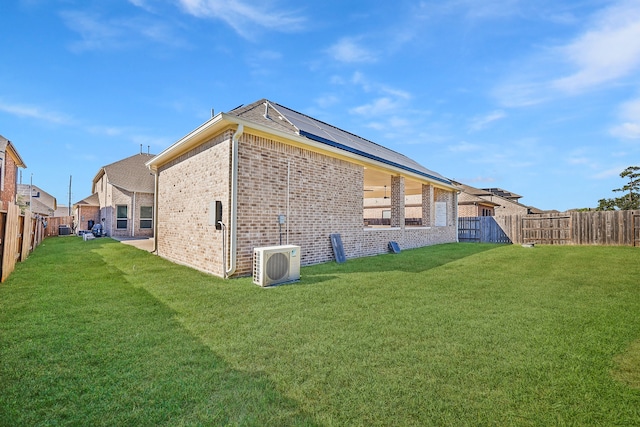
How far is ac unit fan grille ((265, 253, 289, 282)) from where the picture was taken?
5746mm

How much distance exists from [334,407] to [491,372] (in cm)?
152

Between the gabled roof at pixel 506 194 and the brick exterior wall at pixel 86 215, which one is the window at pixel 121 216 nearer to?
the brick exterior wall at pixel 86 215

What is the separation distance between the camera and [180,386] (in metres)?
2.25

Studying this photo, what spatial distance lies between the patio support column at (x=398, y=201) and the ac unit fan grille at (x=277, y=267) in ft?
24.2

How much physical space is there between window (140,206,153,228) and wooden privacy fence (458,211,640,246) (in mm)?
23389

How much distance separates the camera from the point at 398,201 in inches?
473

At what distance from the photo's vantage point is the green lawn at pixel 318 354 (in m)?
1.97

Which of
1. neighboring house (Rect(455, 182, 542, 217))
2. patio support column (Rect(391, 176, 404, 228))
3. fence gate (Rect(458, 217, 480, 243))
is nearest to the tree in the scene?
neighboring house (Rect(455, 182, 542, 217))

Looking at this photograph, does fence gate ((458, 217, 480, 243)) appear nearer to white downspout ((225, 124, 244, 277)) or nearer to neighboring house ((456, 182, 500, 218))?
neighboring house ((456, 182, 500, 218))

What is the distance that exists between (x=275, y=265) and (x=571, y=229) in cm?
1745

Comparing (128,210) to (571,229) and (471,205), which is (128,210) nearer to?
(471,205)

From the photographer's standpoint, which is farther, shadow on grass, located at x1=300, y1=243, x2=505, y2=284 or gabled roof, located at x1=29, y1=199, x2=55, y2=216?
gabled roof, located at x1=29, y1=199, x2=55, y2=216

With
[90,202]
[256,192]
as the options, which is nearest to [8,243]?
[256,192]

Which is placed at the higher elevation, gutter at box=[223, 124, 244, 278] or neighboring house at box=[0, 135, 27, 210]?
neighboring house at box=[0, 135, 27, 210]
